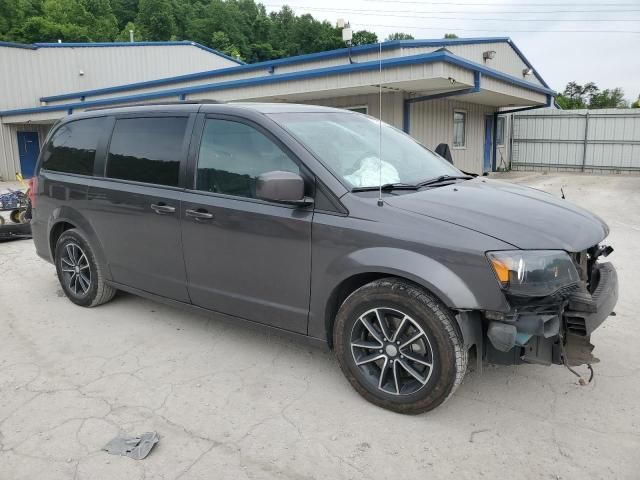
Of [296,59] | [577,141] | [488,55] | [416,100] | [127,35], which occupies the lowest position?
[577,141]

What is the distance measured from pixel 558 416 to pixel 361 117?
2626 mm

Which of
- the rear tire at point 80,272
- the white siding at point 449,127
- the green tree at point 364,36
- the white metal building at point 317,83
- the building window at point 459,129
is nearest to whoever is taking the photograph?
the rear tire at point 80,272

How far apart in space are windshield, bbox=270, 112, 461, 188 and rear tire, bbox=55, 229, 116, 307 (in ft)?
7.74

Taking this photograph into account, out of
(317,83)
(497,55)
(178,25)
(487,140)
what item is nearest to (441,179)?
(317,83)

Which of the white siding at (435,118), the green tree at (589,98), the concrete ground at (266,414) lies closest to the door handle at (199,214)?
the concrete ground at (266,414)

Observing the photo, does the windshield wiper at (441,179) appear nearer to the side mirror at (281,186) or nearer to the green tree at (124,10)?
the side mirror at (281,186)

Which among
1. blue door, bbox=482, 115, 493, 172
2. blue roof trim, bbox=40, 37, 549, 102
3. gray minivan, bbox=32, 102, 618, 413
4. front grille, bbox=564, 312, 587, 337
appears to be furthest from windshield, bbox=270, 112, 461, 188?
blue door, bbox=482, 115, 493, 172

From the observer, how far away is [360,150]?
3.64 meters

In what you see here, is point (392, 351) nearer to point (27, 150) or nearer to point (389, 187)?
point (389, 187)

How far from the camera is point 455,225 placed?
283 centimetres

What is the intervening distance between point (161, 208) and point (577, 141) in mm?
20794

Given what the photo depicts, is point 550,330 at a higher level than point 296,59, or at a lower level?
lower

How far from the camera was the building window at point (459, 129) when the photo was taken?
720 inches

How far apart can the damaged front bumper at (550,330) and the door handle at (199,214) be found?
198cm
